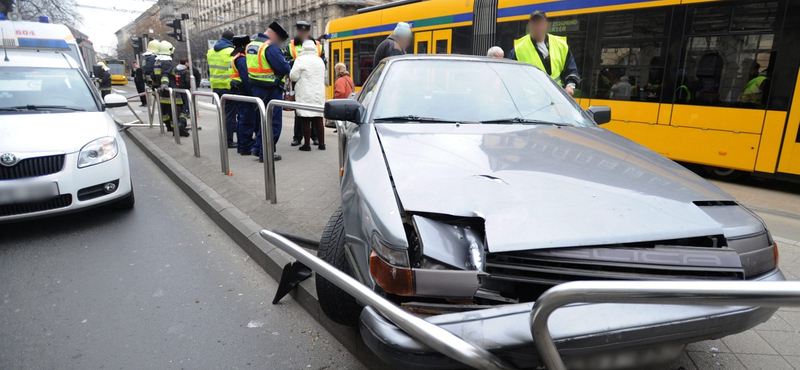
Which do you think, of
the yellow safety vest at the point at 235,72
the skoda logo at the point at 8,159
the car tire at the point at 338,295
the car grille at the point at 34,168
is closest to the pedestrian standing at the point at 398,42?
the yellow safety vest at the point at 235,72

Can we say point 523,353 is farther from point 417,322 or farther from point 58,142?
point 58,142

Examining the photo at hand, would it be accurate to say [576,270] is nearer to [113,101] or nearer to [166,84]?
[113,101]

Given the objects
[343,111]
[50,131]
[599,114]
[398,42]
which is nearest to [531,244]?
[343,111]

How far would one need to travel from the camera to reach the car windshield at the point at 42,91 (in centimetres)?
484

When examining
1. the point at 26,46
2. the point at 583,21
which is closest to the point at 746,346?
the point at 583,21

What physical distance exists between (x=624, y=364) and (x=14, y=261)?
445 centimetres

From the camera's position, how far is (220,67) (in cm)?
890

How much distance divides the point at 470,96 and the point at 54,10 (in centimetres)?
3900

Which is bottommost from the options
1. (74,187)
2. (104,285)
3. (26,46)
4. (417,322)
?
(104,285)

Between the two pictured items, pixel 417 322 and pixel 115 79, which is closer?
pixel 417 322

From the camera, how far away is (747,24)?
603cm

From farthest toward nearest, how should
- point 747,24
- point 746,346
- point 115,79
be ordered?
point 115,79 → point 747,24 → point 746,346

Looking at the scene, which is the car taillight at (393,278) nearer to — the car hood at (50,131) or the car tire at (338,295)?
the car tire at (338,295)

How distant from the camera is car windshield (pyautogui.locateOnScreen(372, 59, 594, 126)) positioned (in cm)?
304
